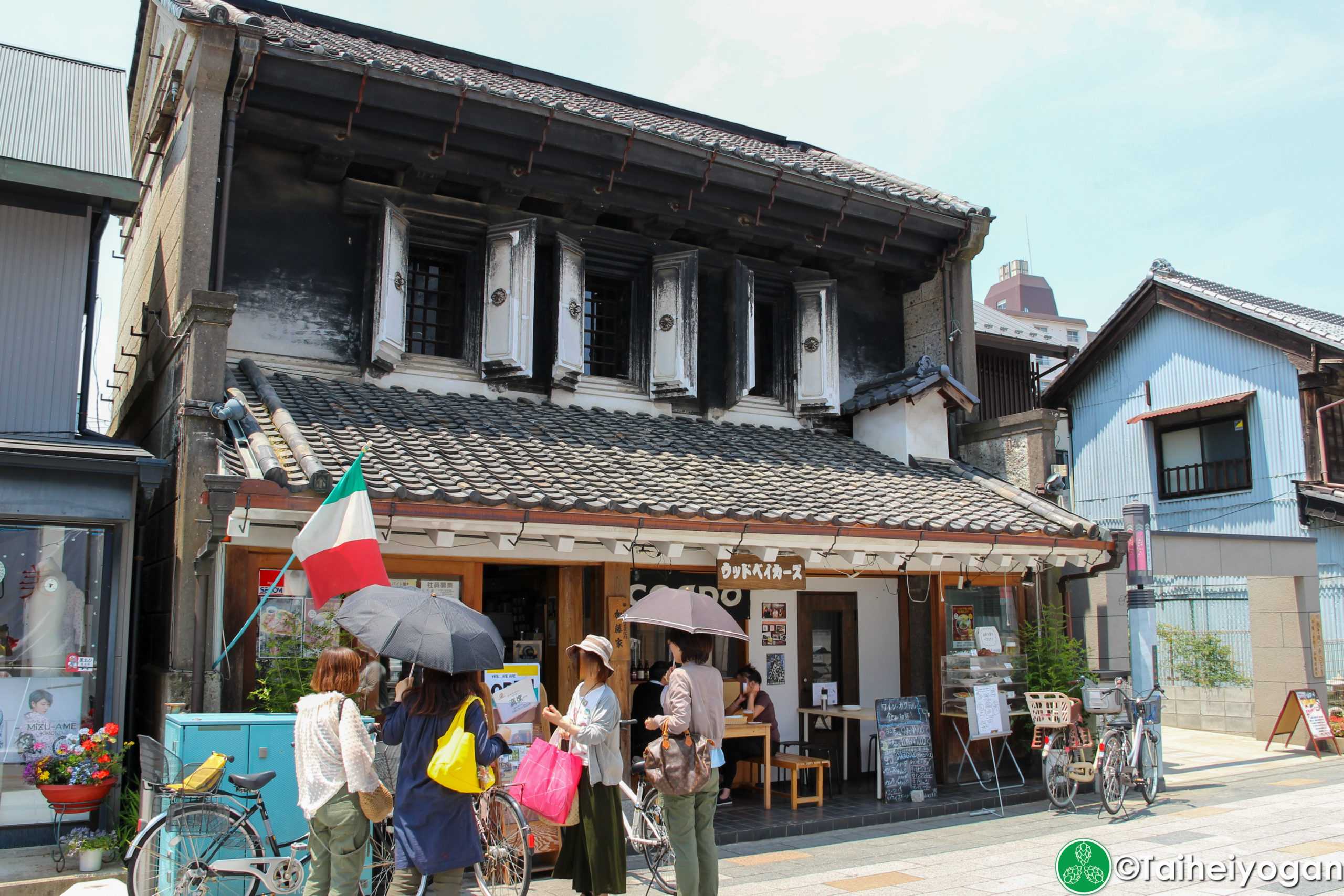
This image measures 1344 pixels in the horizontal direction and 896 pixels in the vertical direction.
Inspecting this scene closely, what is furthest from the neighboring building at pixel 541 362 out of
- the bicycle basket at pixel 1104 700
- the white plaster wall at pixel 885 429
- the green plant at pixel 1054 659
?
the bicycle basket at pixel 1104 700

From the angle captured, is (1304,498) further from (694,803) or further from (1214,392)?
(694,803)

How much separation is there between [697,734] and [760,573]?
12.4 feet

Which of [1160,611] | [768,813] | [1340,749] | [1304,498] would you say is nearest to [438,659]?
[768,813]

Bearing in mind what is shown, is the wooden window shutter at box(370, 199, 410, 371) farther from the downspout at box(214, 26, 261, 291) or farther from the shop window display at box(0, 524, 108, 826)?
the shop window display at box(0, 524, 108, 826)

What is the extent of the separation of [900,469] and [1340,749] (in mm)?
9101

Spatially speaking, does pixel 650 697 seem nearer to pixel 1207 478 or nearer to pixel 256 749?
pixel 256 749

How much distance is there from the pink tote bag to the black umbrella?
0.98 metres

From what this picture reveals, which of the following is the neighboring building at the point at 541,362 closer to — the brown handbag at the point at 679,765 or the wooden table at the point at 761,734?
the wooden table at the point at 761,734

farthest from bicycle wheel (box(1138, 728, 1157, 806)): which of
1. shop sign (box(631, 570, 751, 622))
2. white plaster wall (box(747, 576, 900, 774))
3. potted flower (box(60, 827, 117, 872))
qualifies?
potted flower (box(60, 827, 117, 872))

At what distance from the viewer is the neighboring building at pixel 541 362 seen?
8.84m

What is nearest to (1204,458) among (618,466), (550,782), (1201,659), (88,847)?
(1201,659)

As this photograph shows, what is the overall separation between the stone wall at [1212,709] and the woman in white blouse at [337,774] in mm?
16710

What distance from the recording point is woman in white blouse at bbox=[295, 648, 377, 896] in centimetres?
562

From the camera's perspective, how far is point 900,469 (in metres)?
13.2
